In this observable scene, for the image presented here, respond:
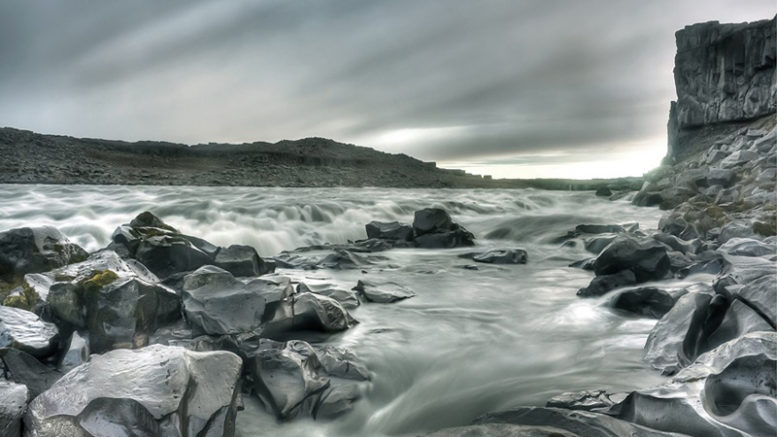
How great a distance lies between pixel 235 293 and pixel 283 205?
9.23 metres

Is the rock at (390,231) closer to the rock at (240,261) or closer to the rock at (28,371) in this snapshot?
the rock at (240,261)

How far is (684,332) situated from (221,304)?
116 inches

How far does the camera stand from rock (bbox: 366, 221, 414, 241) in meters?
8.92

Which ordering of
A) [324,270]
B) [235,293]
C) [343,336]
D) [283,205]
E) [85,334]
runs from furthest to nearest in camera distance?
1. [283,205]
2. [324,270]
3. [343,336]
4. [235,293]
5. [85,334]

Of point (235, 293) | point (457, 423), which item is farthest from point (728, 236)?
point (235, 293)

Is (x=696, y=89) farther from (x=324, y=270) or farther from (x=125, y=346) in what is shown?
(x=125, y=346)

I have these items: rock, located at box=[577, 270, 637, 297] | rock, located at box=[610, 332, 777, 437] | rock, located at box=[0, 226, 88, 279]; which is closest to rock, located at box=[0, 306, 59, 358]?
rock, located at box=[0, 226, 88, 279]

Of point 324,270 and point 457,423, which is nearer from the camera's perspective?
point 457,423

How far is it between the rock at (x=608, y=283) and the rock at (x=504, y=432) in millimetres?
3277

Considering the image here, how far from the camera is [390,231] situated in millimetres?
9102

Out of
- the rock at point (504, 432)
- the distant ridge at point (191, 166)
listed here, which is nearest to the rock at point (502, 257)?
the rock at point (504, 432)

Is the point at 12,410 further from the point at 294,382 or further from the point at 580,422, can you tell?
the point at 580,422

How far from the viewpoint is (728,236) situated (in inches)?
254

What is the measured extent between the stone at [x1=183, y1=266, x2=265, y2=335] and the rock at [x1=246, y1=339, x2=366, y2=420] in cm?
40
